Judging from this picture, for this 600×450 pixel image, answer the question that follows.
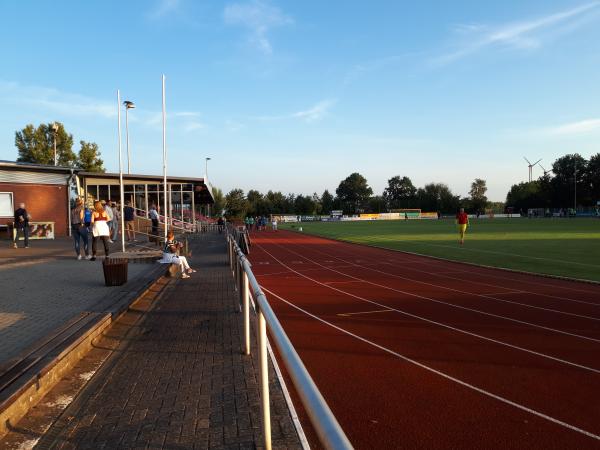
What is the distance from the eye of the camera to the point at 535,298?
9.76 metres

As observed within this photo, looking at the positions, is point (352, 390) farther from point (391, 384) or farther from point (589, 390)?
point (589, 390)

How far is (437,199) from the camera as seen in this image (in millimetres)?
127812

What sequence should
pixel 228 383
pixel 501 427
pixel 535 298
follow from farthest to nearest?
pixel 535 298, pixel 228 383, pixel 501 427

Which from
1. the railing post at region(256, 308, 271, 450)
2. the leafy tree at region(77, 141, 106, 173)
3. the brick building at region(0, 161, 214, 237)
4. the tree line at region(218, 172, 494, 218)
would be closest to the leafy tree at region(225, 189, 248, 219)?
the tree line at region(218, 172, 494, 218)

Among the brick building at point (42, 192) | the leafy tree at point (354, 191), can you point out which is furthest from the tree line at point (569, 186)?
the brick building at point (42, 192)

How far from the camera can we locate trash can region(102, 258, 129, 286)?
387 inches

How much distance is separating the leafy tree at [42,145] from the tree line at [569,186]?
93370mm

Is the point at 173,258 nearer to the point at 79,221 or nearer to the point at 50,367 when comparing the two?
the point at 79,221

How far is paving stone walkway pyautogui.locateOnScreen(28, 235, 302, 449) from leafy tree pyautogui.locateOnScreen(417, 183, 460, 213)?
120737 millimetres

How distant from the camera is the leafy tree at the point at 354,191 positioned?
151562mm

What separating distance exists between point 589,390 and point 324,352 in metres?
2.96

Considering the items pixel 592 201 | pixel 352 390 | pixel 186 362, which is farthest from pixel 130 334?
pixel 592 201

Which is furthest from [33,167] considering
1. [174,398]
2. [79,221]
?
[174,398]

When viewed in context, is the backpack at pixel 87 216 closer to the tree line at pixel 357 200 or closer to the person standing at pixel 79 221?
the person standing at pixel 79 221
